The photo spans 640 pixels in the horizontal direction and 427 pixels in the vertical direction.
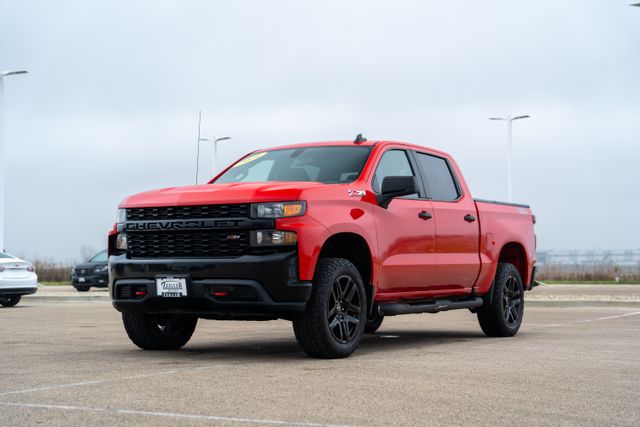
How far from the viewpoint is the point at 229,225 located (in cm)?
923

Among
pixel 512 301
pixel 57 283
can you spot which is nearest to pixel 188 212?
pixel 512 301

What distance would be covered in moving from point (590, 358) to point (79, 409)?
16.9 ft

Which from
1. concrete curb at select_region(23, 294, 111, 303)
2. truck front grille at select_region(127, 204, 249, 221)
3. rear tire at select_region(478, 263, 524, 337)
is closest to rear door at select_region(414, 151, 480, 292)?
rear tire at select_region(478, 263, 524, 337)

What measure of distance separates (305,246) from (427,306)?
2.48m

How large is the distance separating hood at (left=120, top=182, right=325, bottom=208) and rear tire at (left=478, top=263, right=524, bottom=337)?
146 inches

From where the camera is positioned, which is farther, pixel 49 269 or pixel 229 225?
pixel 49 269

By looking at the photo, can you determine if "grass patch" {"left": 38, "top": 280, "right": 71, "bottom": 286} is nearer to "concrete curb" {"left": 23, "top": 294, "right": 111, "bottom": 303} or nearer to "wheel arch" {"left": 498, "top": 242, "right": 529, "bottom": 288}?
"concrete curb" {"left": 23, "top": 294, "right": 111, "bottom": 303}

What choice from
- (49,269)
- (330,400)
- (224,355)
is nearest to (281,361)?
(224,355)

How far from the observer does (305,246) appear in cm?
915

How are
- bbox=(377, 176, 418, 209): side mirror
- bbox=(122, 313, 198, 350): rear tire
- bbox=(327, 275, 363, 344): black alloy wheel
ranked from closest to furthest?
bbox=(327, 275, 363, 344): black alloy wheel, bbox=(377, 176, 418, 209): side mirror, bbox=(122, 313, 198, 350): rear tire

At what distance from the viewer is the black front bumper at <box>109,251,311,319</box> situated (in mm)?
9055

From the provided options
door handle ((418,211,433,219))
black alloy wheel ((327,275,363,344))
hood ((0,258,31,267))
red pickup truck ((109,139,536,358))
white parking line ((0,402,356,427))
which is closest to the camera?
white parking line ((0,402,356,427))

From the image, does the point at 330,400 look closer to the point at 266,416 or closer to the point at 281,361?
the point at 266,416

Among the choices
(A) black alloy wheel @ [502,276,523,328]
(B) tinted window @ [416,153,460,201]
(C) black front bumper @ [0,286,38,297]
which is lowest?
(C) black front bumper @ [0,286,38,297]
